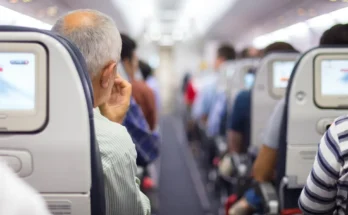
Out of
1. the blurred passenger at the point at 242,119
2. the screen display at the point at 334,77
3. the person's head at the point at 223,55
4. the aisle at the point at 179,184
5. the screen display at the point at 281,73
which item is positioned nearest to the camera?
the screen display at the point at 334,77

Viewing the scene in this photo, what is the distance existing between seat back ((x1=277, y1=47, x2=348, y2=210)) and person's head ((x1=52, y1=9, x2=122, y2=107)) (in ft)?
3.42

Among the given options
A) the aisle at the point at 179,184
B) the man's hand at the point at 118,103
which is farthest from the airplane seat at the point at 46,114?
the aisle at the point at 179,184

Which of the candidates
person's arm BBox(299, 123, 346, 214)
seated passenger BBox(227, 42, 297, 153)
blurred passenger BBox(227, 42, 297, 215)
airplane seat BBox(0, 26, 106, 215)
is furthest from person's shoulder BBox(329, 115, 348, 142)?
seated passenger BBox(227, 42, 297, 153)

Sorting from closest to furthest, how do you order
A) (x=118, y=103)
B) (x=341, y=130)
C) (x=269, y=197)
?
(x=341, y=130)
(x=118, y=103)
(x=269, y=197)

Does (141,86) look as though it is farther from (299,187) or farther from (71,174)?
(71,174)

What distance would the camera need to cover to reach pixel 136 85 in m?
5.05

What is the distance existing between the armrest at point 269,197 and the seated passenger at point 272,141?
72 millimetres

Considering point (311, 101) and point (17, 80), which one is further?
point (311, 101)

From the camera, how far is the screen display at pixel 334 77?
2.89 meters

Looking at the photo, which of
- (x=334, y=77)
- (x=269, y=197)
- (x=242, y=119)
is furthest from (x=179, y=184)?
(x=334, y=77)

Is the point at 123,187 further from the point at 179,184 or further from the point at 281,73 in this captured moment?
the point at 179,184

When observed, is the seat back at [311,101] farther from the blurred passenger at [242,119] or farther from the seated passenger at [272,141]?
the blurred passenger at [242,119]

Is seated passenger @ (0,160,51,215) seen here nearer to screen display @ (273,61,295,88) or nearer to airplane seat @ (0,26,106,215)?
airplane seat @ (0,26,106,215)

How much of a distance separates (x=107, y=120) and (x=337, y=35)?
1439 millimetres
